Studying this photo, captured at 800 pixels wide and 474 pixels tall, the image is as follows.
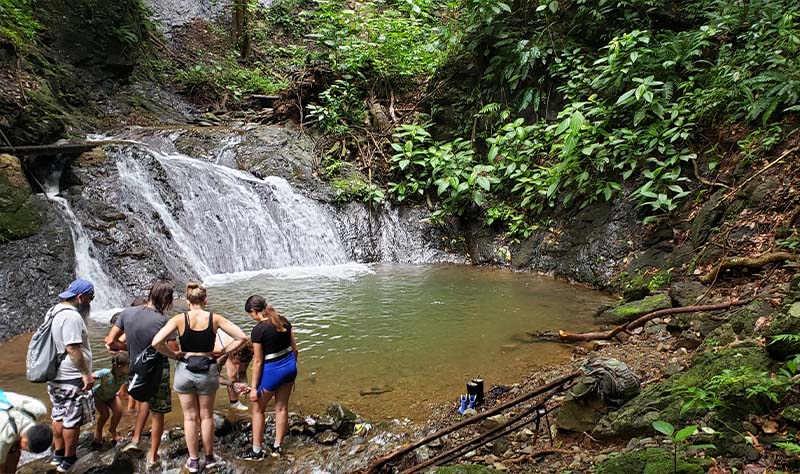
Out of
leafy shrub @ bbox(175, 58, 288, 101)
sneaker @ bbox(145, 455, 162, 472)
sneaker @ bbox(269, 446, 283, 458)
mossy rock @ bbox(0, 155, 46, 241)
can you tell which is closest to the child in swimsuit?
sneaker @ bbox(145, 455, 162, 472)

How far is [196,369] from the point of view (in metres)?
4.12

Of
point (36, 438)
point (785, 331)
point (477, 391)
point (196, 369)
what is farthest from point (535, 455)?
point (36, 438)

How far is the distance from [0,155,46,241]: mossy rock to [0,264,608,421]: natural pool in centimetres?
210

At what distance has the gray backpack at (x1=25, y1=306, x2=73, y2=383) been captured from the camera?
3926 millimetres

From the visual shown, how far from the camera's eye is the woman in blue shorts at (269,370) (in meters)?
4.26

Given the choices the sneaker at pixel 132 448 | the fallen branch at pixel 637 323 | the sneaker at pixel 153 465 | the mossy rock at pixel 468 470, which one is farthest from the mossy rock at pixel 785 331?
the sneaker at pixel 132 448

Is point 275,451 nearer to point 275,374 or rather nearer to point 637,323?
point 275,374

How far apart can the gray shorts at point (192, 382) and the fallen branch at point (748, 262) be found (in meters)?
5.76

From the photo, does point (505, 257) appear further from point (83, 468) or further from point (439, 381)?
point (83, 468)

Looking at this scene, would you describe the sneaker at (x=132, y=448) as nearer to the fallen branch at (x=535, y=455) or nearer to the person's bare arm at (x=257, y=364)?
the person's bare arm at (x=257, y=364)

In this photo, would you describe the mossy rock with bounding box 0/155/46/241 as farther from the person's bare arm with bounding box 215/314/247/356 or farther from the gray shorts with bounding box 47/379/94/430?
the person's bare arm with bounding box 215/314/247/356

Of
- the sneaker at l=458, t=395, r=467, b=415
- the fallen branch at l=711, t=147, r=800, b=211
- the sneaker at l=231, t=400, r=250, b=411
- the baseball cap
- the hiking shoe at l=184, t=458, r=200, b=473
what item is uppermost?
the fallen branch at l=711, t=147, r=800, b=211

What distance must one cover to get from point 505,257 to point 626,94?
4.34 metres

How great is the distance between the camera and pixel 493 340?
6.52 metres
